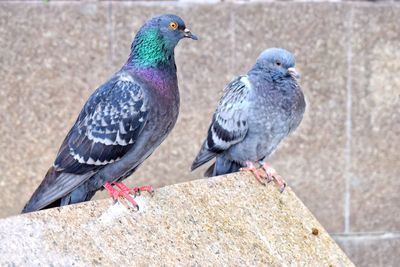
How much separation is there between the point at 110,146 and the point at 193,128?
2.85 meters

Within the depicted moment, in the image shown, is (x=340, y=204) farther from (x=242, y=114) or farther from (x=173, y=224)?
(x=173, y=224)

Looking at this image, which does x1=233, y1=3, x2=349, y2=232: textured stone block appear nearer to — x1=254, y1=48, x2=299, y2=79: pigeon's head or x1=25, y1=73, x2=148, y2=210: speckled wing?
x1=254, y1=48, x2=299, y2=79: pigeon's head

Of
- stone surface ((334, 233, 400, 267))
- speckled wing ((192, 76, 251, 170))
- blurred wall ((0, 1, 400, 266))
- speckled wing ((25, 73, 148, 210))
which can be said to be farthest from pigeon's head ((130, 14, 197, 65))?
stone surface ((334, 233, 400, 267))

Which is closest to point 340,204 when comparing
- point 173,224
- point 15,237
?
point 173,224

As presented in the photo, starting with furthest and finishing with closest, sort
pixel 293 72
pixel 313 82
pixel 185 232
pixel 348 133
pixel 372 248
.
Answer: pixel 372 248, pixel 348 133, pixel 313 82, pixel 293 72, pixel 185 232

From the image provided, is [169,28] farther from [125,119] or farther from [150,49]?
[125,119]

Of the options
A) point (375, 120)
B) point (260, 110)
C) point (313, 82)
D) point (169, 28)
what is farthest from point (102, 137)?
point (375, 120)

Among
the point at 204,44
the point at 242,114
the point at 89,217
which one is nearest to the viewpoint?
the point at 89,217

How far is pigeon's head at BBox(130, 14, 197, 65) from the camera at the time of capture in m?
4.79

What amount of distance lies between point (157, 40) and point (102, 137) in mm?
686

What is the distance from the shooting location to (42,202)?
475 cm

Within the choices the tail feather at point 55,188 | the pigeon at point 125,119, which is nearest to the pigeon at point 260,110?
the pigeon at point 125,119

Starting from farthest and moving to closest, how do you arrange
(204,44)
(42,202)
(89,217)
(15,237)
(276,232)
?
(204,44)
(42,202)
(276,232)
(89,217)
(15,237)

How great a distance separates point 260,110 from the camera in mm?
5348
